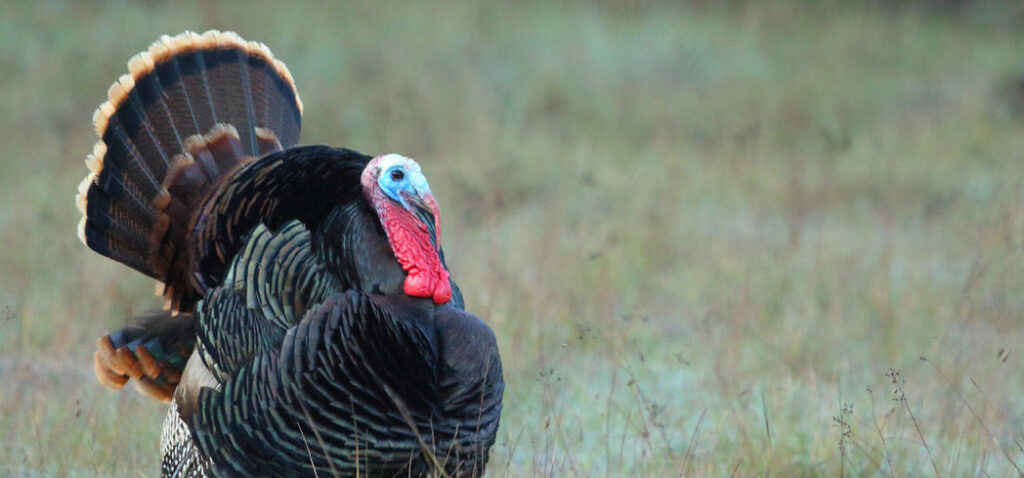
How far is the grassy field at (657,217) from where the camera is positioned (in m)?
4.11

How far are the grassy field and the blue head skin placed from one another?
28.5 inches

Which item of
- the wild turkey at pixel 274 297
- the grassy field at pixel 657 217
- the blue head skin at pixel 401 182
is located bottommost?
the grassy field at pixel 657 217

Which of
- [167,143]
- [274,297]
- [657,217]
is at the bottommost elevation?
[657,217]

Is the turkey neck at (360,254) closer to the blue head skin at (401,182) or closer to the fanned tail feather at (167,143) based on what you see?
the blue head skin at (401,182)

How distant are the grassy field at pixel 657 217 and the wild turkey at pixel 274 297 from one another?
1.43ft

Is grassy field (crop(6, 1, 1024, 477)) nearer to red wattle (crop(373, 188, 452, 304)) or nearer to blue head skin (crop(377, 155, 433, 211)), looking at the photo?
red wattle (crop(373, 188, 452, 304))

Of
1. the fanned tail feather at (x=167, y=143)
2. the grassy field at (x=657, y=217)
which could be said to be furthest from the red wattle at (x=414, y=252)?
the fanned tail feather at (x=167, y=143)

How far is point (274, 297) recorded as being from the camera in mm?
3012

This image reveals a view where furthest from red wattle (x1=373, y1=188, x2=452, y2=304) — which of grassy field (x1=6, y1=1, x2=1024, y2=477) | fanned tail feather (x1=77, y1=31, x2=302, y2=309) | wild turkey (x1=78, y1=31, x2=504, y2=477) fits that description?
fanned tail feather (x1=77, y1=31, x2=302, y2=309)

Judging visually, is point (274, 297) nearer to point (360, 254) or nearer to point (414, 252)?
point (360, 254)

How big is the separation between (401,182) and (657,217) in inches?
182

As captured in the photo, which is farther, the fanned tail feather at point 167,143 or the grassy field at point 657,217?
the grassy field at point 657,217

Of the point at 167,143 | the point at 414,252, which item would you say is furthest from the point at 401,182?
the point at 167,143

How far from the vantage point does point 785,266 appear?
6574 millimetres
